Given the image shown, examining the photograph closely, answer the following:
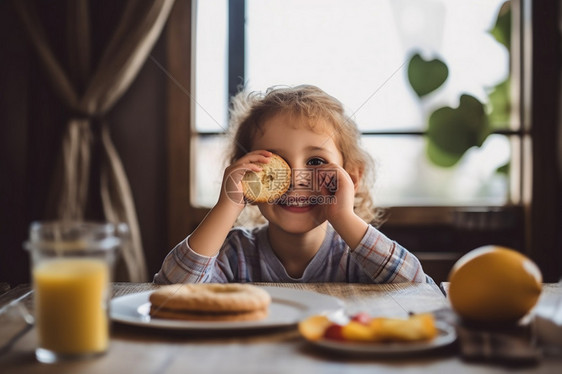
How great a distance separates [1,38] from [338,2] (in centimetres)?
149

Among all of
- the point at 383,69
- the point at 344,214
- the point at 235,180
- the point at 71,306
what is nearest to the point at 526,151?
the point at 383,69

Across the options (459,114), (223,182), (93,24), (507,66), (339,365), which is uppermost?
(93,24)

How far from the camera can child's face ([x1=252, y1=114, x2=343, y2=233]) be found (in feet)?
4.53

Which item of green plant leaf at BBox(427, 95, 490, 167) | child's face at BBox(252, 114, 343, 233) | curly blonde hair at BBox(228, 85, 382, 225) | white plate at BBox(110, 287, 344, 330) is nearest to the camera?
white plate at BBox(110, 287, 344, 330)

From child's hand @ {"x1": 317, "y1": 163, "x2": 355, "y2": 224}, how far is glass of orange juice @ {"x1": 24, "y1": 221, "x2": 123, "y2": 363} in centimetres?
68

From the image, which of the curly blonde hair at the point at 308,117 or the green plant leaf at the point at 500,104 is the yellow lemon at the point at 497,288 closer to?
the curly blonde hair at the point at 308,117

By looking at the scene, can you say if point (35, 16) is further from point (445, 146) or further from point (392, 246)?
point (392, 246)

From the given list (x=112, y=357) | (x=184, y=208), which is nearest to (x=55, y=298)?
(x=112, y=357)

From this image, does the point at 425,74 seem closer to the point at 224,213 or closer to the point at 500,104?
the point at 500,104

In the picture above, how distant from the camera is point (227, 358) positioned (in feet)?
2.09

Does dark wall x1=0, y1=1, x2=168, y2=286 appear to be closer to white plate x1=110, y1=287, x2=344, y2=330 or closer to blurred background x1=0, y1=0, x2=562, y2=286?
blurred background x1=0, y1=0, x2=562, y2=286

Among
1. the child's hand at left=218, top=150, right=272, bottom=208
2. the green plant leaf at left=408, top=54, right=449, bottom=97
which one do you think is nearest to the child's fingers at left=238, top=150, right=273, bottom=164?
the child's hand at left=218, top=150, right=272, bottom=208

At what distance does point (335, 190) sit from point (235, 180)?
0.71 feet

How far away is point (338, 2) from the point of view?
2727 mm
